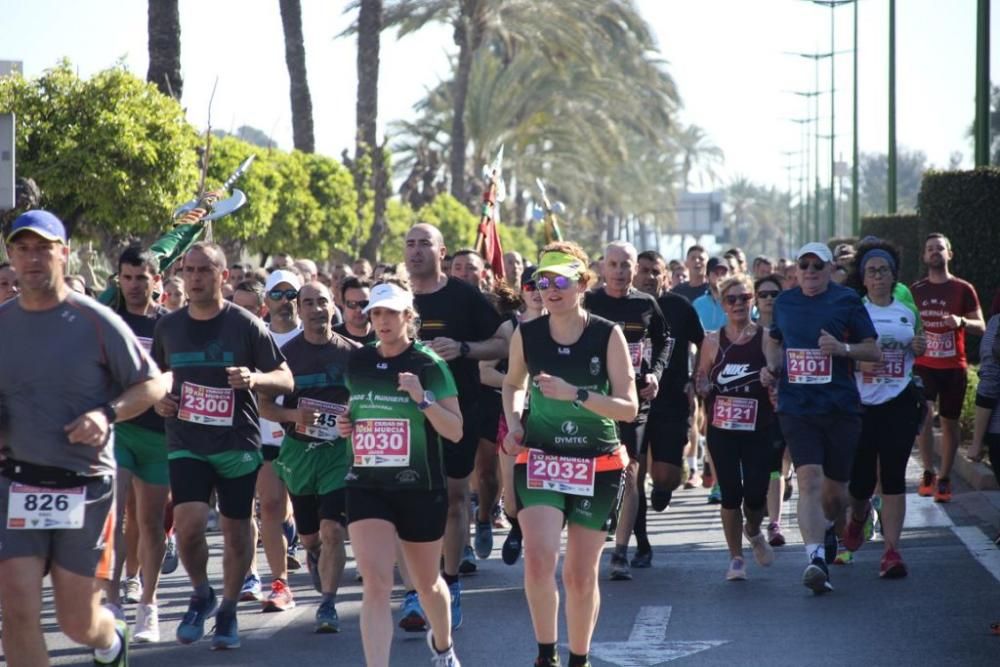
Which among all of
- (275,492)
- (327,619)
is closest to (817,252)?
(275,492)

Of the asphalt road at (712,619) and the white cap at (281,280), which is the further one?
the white cap at (281,280)

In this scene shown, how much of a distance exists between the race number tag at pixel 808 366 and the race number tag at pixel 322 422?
9.01 feet

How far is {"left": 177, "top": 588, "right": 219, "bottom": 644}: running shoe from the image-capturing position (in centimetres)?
→ 861

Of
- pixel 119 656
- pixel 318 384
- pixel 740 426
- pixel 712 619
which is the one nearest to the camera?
pixel 119 656

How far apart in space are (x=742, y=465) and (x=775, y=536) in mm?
1667

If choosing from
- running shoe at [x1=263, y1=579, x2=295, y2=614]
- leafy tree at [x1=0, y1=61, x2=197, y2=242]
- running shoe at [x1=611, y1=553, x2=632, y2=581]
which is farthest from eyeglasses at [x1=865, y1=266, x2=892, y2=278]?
leafy tree at [x1=0, y1=61, x2=197, y2=242]

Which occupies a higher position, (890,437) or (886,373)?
(886,373)

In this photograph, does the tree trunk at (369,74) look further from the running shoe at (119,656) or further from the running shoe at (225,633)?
the running shoe at (119,656)

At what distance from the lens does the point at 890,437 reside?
10.8m

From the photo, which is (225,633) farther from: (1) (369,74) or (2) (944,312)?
(1) (369,74)

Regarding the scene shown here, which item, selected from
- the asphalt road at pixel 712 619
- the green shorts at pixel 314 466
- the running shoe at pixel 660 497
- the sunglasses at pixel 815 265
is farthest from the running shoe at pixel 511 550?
the sunglasses at pixel 815 265

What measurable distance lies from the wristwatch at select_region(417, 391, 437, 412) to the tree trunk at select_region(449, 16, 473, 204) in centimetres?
3096

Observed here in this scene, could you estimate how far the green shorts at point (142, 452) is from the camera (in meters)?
8.91

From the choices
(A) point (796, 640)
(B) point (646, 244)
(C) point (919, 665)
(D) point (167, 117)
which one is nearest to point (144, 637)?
(A) point (796, 640)
